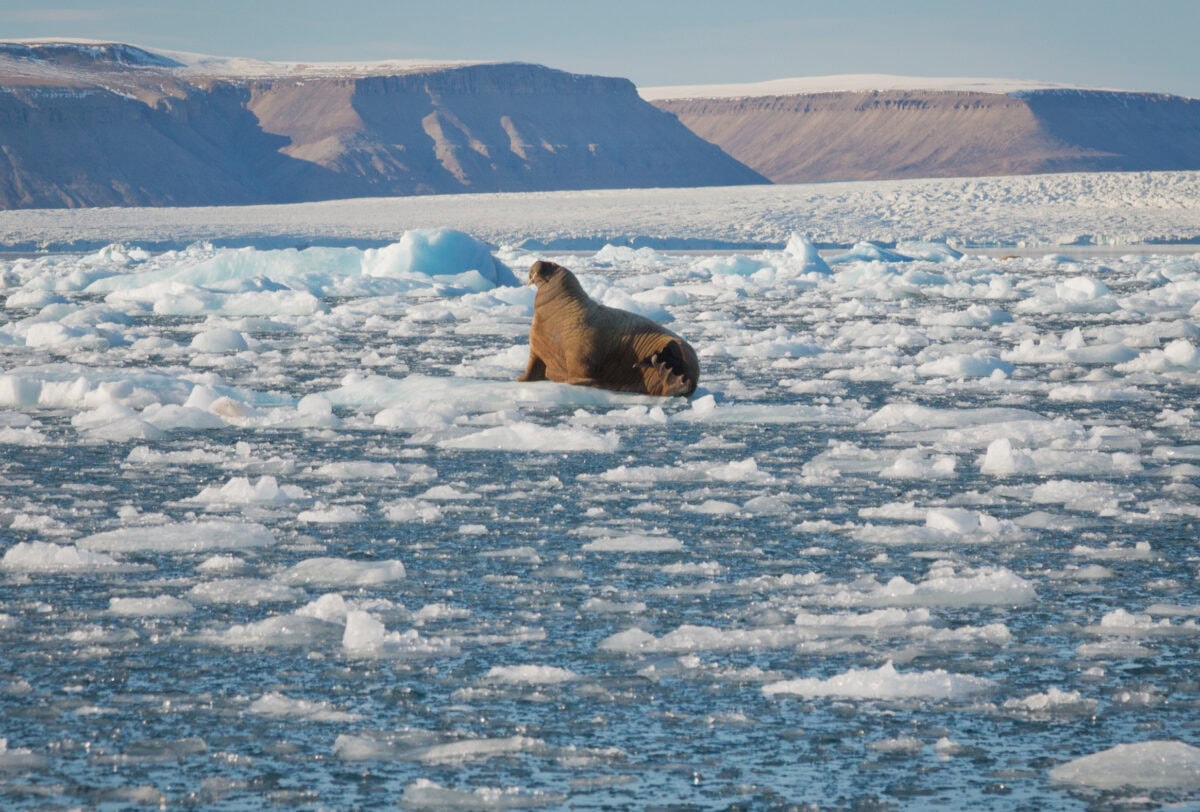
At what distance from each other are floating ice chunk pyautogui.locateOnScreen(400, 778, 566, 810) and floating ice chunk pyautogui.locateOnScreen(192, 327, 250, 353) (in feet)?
33.7

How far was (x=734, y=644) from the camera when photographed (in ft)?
14.1

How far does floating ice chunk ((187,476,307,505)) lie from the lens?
20.7ft

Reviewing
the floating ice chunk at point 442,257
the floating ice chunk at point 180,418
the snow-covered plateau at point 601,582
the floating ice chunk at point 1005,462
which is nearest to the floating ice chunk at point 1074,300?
the snow-covered plateau at point 601,582

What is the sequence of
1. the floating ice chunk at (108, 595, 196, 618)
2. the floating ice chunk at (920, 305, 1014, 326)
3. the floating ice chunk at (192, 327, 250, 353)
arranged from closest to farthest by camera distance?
the floating ice chunk at (108, 595, 196, 618)
the floating ice chunk at (192, 327, 250, 353)
the floating ice chunk at (920, 305, 1014, 326)

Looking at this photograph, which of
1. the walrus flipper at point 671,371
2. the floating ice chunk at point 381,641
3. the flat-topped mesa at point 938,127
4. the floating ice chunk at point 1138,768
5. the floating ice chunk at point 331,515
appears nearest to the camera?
the floating ice chunk at point 1138,768

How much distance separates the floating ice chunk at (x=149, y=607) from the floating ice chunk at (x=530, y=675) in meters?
1.08

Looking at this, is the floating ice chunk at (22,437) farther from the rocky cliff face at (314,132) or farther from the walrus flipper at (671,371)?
the rocky cliff face at (314,132)

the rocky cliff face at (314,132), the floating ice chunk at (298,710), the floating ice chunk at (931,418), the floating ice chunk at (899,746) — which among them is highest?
the rocky cliff face at (314,132)

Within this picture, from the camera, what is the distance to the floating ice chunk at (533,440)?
7.70 meters

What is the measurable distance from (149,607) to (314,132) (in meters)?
139

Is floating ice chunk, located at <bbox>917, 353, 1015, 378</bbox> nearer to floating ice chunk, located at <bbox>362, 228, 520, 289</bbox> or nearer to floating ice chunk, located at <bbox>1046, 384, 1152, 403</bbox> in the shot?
floating ice chunk, located at <bbox>1046, 384, 1152, 403</bbox>

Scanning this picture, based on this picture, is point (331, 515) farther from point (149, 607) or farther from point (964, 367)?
point (964, 367)

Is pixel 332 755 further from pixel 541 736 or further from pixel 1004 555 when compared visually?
pixel 1004 555

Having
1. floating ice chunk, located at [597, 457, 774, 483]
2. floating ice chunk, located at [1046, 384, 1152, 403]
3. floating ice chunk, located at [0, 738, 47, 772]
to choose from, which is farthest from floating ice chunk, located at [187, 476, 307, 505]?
floating ice chunk, located at [1046, 384, 1152, 403]
